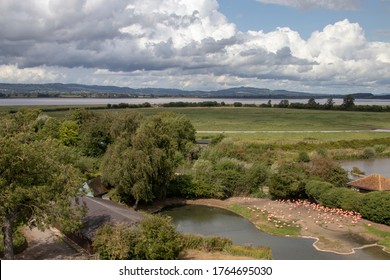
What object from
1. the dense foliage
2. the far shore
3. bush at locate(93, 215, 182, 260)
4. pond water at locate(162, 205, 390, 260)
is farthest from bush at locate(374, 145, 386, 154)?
bush at locate(93, 215, 182, 260)

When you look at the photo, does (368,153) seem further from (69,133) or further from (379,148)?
(69,133)

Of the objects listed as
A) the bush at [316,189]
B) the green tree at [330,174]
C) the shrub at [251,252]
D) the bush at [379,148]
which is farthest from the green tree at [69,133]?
the bush at [379,148]

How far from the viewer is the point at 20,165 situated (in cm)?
2017

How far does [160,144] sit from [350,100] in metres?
136

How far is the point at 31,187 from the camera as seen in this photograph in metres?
20.4

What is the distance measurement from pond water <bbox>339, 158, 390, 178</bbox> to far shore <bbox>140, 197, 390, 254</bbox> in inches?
861

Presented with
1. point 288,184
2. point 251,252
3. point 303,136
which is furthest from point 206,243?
point 303,136

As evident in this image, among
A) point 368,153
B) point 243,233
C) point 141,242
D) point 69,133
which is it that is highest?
point 69,133

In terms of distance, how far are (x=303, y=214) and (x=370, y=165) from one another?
2925 centimetres

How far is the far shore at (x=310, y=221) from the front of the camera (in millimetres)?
29469

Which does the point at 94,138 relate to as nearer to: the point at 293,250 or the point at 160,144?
the point at 160,144

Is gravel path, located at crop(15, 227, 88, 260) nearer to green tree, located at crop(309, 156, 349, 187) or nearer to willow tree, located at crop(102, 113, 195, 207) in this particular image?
willow tree, located at crop(102, 113, 195, 207)

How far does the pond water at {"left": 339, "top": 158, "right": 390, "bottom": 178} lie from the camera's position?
55312 mm

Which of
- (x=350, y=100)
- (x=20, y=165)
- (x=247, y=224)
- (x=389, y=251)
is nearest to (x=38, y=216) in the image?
(x=20, y=165)
